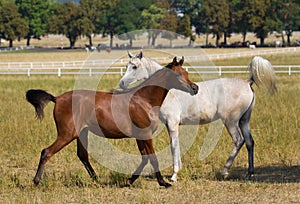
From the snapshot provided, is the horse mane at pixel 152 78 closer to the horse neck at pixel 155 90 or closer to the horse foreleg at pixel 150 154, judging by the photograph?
the horse neck at pixel 155 90

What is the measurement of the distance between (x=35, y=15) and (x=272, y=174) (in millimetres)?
111023

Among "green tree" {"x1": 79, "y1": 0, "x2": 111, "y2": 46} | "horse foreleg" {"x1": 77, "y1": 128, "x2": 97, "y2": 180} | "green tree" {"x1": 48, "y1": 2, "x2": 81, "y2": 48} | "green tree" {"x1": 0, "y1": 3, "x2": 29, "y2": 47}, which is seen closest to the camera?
"horse foreleg" {"x1": 77, "y1": 128, "x2": 97, "y2": 180}

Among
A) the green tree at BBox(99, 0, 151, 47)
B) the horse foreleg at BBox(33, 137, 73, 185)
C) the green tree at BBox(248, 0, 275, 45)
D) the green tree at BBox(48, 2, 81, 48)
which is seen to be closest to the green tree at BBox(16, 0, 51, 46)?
the green tree at BBox(48, 2, 81, 48)

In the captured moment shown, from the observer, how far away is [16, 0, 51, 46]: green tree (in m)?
115

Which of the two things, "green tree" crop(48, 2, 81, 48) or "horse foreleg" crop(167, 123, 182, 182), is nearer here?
"horse foreleg" crop(167, 123, 182, 182)

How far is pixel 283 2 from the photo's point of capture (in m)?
100

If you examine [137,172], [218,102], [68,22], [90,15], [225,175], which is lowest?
[225,175]

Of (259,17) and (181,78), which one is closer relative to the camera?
(181,78)

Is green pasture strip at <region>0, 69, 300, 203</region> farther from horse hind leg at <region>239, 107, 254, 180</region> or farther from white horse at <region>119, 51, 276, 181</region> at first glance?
white horse at <region>119, 51, 276, 181</region>

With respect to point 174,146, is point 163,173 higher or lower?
lower

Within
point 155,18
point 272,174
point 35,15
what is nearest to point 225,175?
point 272,174

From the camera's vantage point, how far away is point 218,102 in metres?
10.8

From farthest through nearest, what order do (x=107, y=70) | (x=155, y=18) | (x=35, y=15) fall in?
(x=35, y=15) → (x=155, y=18) → (x=107, y=70)

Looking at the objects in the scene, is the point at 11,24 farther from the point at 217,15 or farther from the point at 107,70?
the point at 107,70
